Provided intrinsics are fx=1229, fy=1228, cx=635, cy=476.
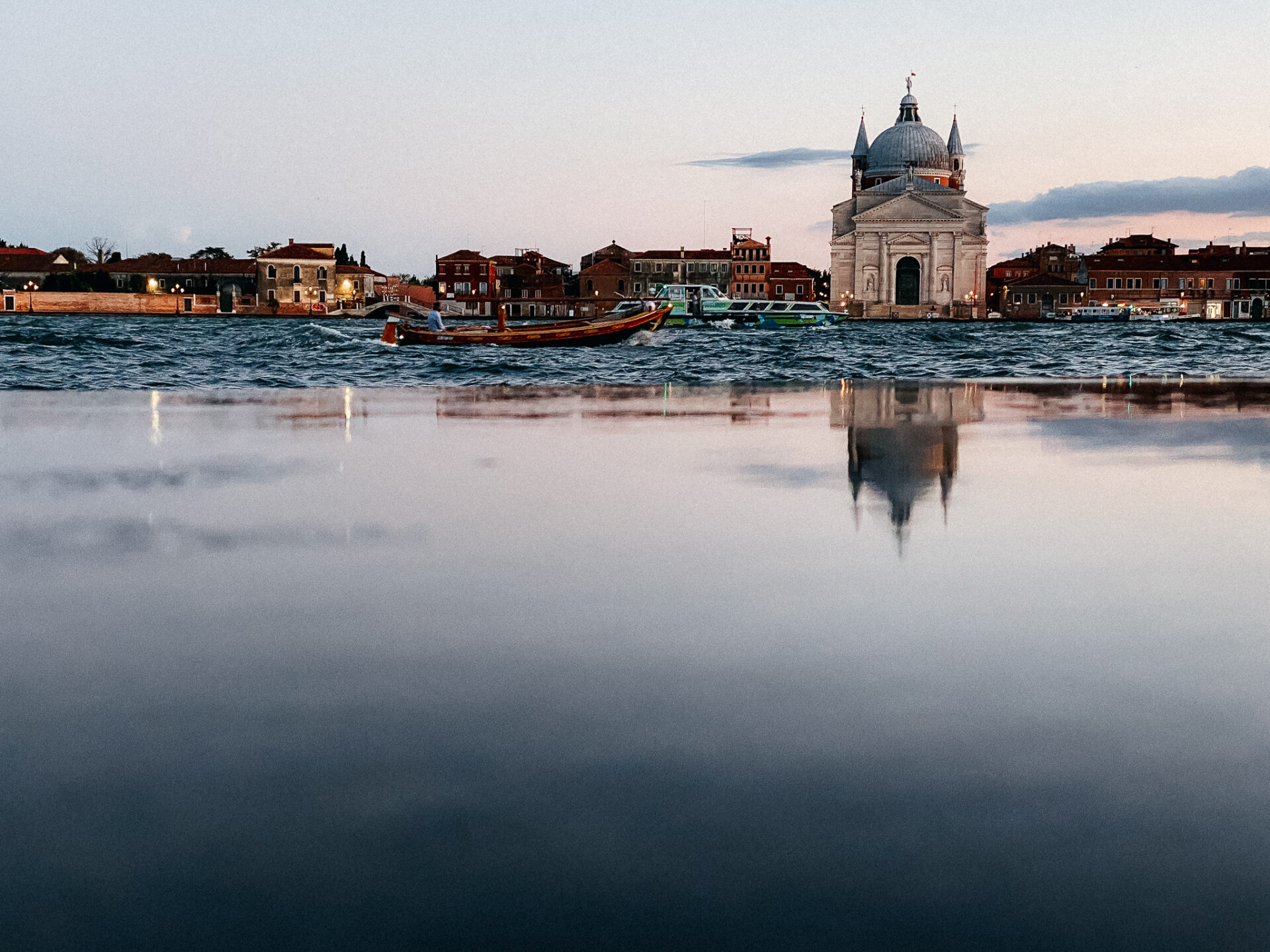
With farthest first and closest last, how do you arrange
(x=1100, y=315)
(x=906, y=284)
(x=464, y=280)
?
(x=464, y=280) < (x=906, y=284) < (x=1100, y=315)

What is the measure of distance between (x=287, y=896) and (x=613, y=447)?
6.01 metres

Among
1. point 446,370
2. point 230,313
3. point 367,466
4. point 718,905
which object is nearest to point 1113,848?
point 718,905

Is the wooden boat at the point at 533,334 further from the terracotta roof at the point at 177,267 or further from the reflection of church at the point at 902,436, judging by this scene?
the terracotta roof at the point at 177,267

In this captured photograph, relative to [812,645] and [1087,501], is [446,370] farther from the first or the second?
[812,645]

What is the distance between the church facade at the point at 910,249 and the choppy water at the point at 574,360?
50987mm

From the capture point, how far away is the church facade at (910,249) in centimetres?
9206

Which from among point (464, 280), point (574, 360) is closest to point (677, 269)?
point (464, 280)

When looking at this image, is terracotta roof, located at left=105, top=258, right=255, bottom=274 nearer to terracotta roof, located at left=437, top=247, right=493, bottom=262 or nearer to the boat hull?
terracotta roof, located at left=437, top=247, right=493, bottom=262

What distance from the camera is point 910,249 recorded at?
9312 centimetres

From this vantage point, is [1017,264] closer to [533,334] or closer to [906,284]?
[906,284]

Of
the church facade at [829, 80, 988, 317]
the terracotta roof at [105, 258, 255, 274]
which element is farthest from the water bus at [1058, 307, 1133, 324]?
the terracotta roof at [105, 258, 255, 274]

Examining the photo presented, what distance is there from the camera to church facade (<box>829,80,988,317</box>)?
302 ft

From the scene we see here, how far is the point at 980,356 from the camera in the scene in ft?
88.2

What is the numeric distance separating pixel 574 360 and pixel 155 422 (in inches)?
602
